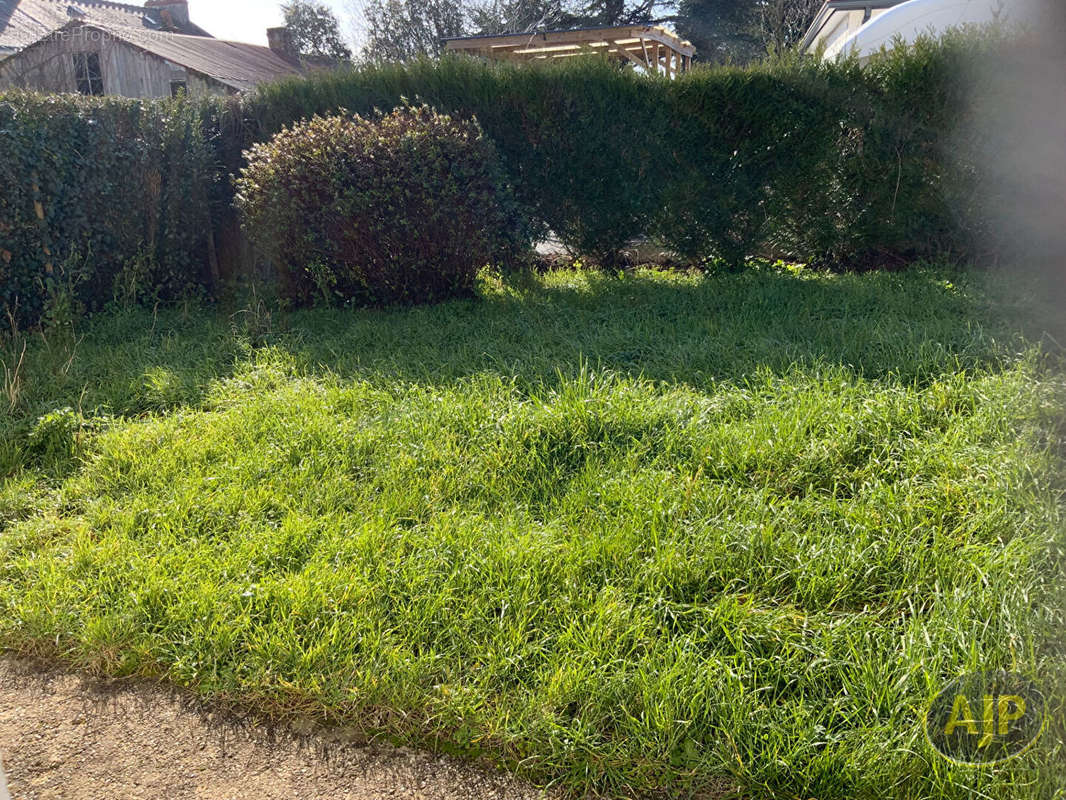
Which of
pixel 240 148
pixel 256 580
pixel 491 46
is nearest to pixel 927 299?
pixel 256 580

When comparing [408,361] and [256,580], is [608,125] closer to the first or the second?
[408,361]

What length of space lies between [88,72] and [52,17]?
24.5 ft

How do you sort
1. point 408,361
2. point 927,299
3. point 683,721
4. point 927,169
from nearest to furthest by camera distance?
point 683,721 < point 408,361 < point 927,299 < point 927,169

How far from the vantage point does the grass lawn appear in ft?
6.91

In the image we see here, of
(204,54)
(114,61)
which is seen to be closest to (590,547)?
(114,61)

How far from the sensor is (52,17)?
24.4 m

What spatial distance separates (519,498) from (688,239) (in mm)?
5238

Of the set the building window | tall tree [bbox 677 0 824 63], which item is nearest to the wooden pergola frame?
tall tree [bbox 677 0 824 63]

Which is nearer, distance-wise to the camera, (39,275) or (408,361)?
(408,361)

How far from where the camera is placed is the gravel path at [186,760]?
6.72 feet

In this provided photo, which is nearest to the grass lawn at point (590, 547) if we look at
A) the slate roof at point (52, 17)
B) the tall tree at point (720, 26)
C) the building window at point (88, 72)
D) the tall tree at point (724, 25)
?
the building window at point (88, 72)

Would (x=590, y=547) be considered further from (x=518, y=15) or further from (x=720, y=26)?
(x=518, y=15)

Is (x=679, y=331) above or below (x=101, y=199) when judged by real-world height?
below

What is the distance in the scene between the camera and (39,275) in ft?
20.1
